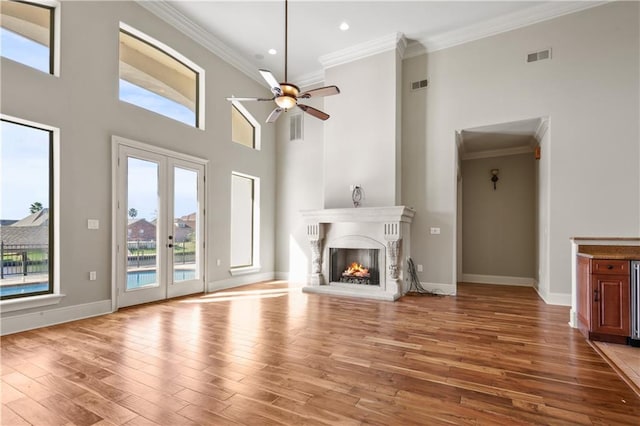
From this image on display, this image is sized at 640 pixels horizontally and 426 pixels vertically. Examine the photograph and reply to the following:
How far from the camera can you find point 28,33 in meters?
3.84

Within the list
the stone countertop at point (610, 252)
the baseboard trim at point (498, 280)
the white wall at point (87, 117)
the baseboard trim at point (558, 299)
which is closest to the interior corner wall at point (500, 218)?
the baseboard trim at point (498, 280)

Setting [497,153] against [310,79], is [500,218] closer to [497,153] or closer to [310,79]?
[497,153]

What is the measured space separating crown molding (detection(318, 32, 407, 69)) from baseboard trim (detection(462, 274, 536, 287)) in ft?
16.2

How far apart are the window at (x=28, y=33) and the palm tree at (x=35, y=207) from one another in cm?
158

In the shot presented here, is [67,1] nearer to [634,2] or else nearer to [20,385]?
[20,385]

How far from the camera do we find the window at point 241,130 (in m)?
6.91

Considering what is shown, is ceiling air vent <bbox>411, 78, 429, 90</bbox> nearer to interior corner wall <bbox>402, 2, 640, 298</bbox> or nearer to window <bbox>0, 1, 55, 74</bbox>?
interior corner wall <bbox>402, 2, 640, 298</bbox>

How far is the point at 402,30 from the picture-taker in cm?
578

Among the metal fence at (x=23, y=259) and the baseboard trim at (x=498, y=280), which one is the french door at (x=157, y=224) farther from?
the baseboard trim at (x=498, y=280)

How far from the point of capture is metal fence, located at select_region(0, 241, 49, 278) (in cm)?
359

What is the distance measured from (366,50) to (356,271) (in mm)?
4191

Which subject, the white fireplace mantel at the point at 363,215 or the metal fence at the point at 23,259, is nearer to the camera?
the metal fence at the point at 23,259

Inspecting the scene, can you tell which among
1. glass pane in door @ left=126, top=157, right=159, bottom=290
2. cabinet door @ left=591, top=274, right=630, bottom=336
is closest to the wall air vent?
glass pane in door @ left=126, top=157, right=159, bottom=290

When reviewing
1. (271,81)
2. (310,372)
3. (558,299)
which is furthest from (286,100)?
(558,299)
